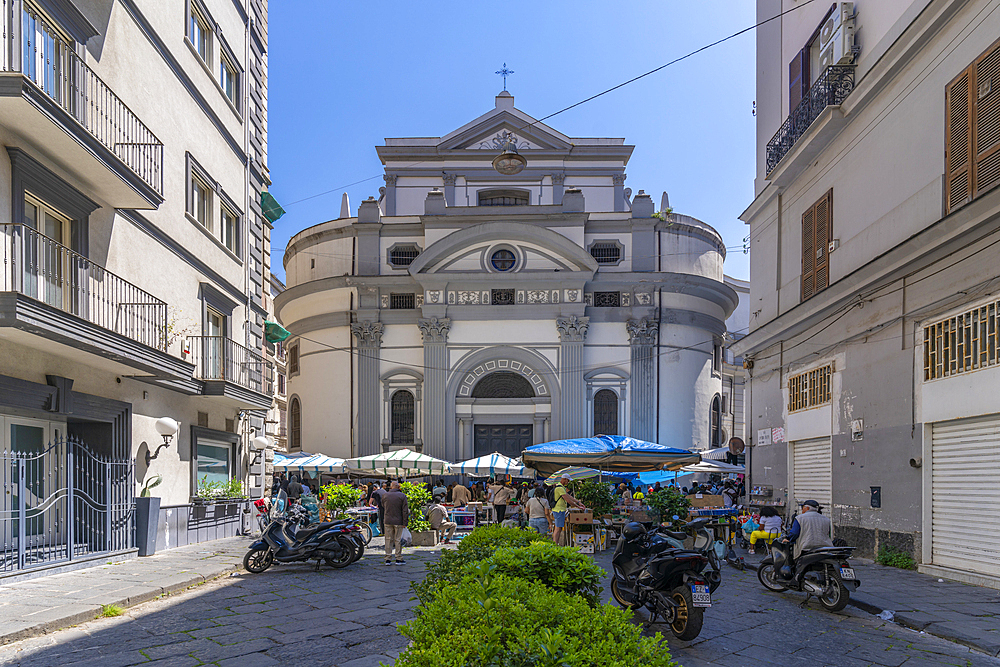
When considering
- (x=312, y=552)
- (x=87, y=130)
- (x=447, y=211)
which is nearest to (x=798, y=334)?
(x=312, y=552)

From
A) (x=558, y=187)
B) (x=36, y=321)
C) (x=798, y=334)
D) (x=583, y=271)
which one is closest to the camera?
(x=36, y=321)

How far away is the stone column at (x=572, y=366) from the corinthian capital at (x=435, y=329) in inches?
175

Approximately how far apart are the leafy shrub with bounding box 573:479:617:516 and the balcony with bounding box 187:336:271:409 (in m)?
7.42

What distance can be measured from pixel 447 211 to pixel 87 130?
21721 millimetres

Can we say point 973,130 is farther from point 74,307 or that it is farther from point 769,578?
point 74,307

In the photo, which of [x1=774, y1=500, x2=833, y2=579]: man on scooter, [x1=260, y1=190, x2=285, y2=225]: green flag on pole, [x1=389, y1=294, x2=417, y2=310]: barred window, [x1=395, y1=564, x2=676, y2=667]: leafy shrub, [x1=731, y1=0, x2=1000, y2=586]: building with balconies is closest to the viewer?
[x1=395, y1=564, x2=676, y2=667]: leafy shrub

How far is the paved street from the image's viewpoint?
22.0 feet

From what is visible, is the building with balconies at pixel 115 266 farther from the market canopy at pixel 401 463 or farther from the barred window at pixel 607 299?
the barred window at pixel 607 299

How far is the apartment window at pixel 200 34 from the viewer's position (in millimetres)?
15891

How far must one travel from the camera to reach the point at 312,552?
1218 centimetres

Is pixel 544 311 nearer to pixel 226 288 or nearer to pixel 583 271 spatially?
pixel 583 271

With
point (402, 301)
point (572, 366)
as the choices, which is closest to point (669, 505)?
point (572, 366)

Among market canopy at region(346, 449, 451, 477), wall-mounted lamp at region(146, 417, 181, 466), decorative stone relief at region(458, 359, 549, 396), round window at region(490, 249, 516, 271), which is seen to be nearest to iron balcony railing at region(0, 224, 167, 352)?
wall-mounted lamp at region(146, 417, 181, 466)

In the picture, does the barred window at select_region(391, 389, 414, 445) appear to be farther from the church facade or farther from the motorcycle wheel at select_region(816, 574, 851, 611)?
the motorcycle wheel at select_region(816, 574, 851, 611)
